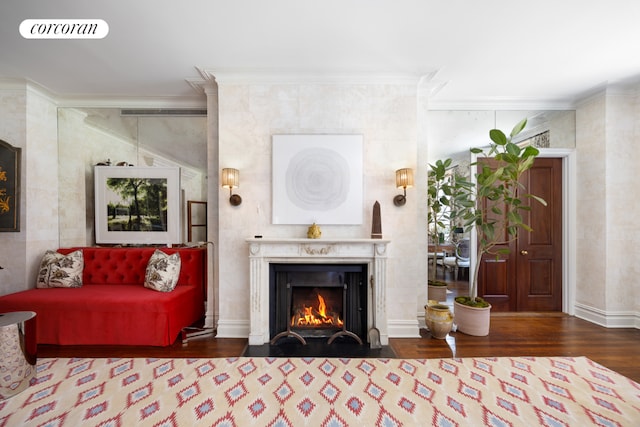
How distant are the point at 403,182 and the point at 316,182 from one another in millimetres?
980

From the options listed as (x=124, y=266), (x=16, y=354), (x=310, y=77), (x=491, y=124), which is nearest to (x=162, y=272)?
(x=124, y=266)

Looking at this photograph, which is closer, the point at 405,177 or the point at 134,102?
the point at 405,177

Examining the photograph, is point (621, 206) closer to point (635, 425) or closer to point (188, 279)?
point (635, 425)

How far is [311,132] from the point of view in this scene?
9.70 feet

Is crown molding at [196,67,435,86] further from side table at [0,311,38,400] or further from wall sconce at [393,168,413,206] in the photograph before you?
side table at [0,311,38,400]

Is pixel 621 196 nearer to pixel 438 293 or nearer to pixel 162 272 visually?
pixel 438 293

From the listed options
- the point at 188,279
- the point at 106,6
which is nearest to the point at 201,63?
the point at 106,6

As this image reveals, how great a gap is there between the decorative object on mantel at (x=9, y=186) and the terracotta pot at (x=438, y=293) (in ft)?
17.8

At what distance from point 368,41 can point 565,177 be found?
3542 mm

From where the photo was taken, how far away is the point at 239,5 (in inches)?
79.2

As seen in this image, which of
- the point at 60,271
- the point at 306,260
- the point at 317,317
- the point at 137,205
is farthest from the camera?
the point at 137,205

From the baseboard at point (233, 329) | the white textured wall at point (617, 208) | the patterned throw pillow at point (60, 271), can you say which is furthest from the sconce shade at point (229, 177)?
the white textured wall at point (617, 208)

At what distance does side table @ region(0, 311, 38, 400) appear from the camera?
1.93 metres

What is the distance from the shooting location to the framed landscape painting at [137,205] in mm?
3426
